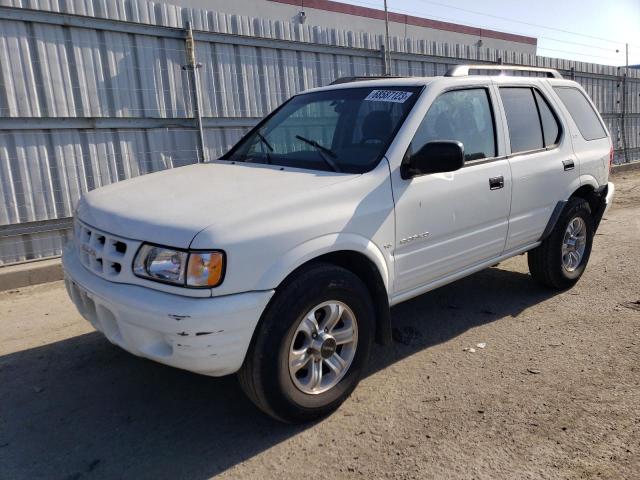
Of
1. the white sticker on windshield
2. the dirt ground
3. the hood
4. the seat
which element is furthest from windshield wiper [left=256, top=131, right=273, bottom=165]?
the dirt ground

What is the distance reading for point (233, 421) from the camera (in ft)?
10.1

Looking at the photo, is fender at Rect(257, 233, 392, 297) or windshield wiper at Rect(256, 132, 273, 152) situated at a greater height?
windshield wiper at Rect(256, 132, 273, 152)

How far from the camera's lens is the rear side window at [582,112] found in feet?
16.5

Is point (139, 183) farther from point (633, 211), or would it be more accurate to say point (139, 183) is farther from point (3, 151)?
point (633, 211)

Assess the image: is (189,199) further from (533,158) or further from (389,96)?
(533,158)

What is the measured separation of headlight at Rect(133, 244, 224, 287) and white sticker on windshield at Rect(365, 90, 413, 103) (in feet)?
5.95

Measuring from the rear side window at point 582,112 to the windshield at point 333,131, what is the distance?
85.4 inches

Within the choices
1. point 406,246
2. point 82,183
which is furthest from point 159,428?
point 82,183

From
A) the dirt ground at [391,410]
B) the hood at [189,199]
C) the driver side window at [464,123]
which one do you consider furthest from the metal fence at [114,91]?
the driver side window at [464,123]

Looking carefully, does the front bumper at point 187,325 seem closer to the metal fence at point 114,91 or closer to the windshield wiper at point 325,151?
the windshield wiper at point 325,151

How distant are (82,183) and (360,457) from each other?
16.8ft

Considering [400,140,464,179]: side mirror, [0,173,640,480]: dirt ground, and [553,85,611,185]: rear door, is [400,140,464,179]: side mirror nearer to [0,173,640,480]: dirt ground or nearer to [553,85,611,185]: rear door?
[0,173,640,480]: dirt ground

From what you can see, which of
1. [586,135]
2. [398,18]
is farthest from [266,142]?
[398,18]

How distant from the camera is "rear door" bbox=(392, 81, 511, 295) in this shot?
3.41 meters
